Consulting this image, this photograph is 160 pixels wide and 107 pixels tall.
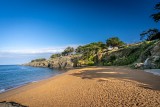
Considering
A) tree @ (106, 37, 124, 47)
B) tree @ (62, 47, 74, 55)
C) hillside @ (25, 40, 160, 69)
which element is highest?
tree @ (62, 47, 74, 55)

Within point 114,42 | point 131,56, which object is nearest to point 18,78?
point 131,56

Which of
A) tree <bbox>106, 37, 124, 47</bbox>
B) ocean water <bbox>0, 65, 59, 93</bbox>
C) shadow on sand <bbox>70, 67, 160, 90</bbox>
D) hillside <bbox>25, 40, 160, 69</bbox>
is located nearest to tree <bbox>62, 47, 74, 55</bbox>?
hillside <bbox>25, 40, 160, 69</bbox>

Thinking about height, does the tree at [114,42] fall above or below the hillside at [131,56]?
above

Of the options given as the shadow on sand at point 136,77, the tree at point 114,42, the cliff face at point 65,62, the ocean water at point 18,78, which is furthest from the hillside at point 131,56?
the ocean water at point 18,78

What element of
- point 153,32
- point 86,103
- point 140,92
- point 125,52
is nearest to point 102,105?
point 86,103

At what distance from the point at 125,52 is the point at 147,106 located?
43.6 m

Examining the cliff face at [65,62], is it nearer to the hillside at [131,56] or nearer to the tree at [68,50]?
the hillside at [131,56]

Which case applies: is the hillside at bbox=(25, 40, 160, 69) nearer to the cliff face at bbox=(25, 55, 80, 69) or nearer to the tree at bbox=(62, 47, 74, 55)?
the cliff face at bbox=(25, 55, 80, 69)

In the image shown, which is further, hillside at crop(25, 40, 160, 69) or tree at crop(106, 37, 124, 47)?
tree at crop(106, 37, 124, 47)

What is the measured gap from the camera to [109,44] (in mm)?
81000

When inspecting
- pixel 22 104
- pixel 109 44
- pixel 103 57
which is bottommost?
pixel 22 104

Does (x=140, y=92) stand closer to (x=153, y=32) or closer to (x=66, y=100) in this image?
(x=66, y=100)

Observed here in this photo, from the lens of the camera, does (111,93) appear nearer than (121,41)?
Yes

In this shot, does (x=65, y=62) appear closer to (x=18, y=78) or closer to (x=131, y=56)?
(x=131, y=56)
